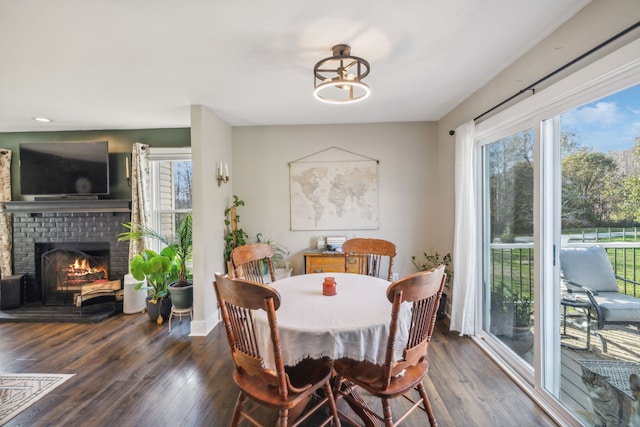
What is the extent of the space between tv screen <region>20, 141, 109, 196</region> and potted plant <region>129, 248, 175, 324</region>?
124 centimetres

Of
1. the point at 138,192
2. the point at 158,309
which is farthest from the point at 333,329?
the point at 138,192

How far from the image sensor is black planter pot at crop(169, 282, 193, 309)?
3.25 metres

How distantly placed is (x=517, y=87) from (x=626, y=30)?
85cm

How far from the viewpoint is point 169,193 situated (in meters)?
4.10

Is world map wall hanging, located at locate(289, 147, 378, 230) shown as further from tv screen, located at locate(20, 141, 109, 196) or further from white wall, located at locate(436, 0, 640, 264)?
tv screen, located at locate(20, 141, 109, 196)

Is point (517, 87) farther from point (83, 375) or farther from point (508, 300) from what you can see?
point (83, 375)

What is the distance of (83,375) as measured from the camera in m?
2.37

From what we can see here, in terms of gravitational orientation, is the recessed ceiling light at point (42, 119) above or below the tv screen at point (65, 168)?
above

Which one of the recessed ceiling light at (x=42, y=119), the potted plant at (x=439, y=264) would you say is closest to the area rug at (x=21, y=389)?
the recessed ceiling light at (x=42, y=119)

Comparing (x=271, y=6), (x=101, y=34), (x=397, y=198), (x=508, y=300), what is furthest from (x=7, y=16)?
(x=508, y=300)

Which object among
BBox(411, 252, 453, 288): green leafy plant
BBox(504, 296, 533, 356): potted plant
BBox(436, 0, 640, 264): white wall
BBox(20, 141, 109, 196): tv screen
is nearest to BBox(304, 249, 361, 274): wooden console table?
BBox(411, 252, 453, 288): green leafy plant

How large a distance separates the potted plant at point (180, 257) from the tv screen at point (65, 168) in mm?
783

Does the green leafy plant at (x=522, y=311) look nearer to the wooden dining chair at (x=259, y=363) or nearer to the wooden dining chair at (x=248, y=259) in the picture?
the wooden dining chair at (x=259, y=363)

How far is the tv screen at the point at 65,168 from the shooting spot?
150 inches
